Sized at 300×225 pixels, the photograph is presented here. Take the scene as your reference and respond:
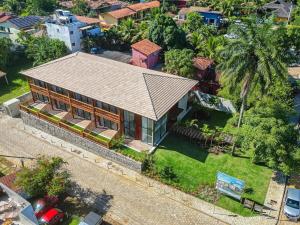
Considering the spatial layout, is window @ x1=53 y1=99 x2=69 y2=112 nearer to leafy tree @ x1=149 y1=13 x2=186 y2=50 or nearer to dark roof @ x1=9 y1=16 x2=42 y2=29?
leafy tree @ x1=149 y1=13 x2=186 y2=50

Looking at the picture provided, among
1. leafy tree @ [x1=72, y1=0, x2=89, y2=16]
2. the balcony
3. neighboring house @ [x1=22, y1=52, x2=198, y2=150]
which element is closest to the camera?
neighboring house @ [x1=22, y1=52, x2=198, y2=150]

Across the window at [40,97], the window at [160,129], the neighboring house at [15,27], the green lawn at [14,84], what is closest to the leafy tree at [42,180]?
the window at [160,129]

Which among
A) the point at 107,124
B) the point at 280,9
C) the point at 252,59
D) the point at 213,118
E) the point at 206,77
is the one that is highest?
the point at 252,59

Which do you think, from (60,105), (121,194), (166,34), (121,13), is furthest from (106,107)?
(121,13)

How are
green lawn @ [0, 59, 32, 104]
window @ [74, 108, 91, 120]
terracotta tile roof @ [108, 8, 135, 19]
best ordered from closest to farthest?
window @ [74, 108, 91, 120]
green lawn @ [0, 59, 32, 104]
terracotta tile roof @ [108, 8, 135, 19]

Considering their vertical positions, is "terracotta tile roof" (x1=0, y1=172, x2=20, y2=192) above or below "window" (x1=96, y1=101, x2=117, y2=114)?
below

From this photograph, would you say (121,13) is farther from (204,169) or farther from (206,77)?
(204,169)

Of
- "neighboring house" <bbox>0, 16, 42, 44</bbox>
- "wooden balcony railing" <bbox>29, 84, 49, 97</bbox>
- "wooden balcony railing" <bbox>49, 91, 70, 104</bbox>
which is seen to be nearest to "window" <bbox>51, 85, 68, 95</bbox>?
"wooden balcony railing" <bbox>49, 91, 70, 104</bbox>

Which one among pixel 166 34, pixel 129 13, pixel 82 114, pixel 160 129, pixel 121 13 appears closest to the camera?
pixel 160 129
